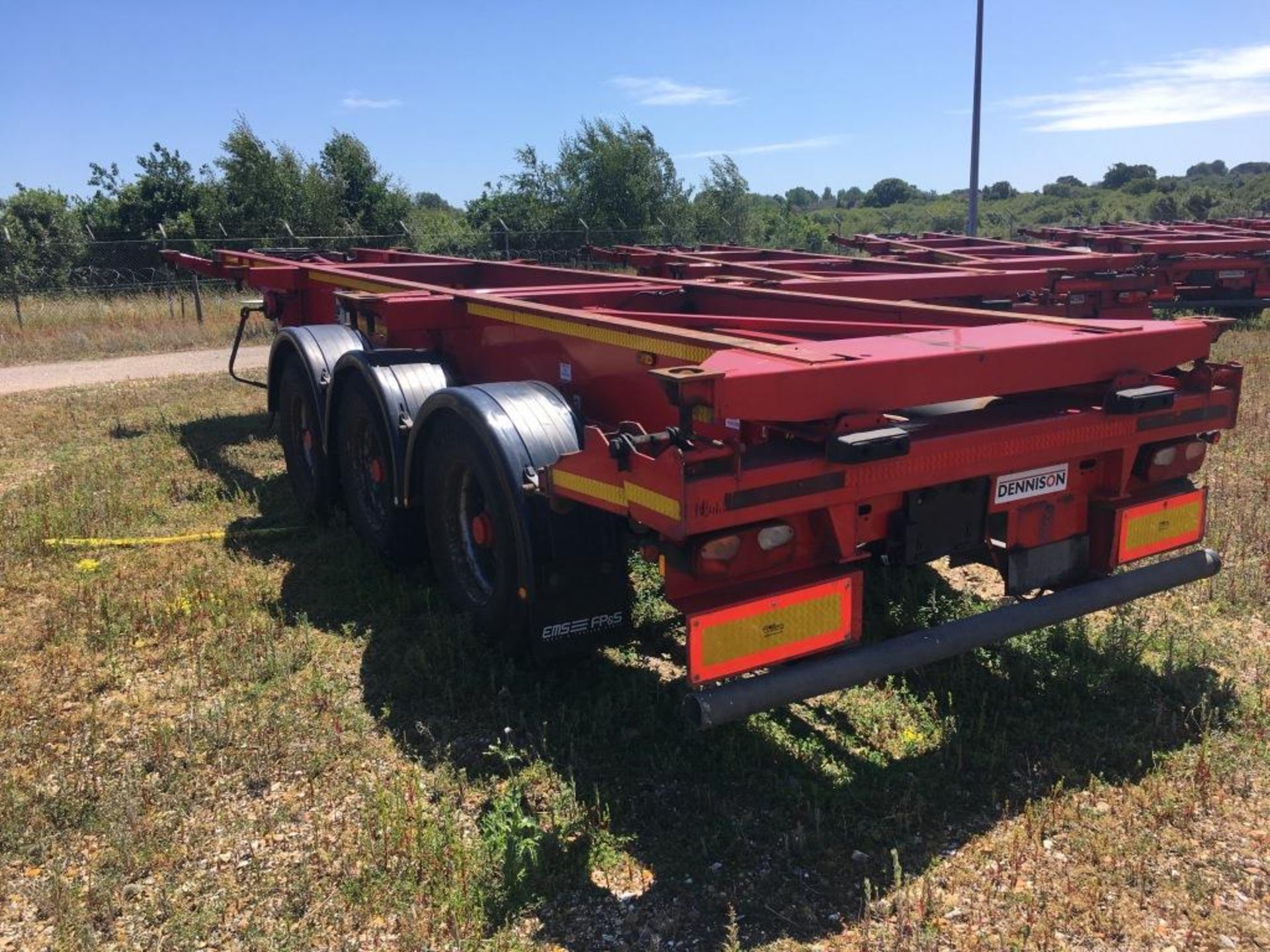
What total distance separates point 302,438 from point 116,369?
29.0 feet

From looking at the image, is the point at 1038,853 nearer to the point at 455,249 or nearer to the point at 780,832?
the point at 780,832

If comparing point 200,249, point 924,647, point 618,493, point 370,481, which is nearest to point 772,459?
point 618,493

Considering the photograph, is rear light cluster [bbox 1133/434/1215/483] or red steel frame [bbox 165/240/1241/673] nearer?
red steel frame [bbox 165/240/1241/673]

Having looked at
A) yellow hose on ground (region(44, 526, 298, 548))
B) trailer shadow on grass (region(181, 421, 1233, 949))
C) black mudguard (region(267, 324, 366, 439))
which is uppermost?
black mudguard (region(267, 324, 366, 439))

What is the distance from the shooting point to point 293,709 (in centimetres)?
381

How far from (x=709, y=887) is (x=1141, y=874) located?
117cm

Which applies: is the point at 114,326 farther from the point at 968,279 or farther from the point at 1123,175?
the point at 1123,175

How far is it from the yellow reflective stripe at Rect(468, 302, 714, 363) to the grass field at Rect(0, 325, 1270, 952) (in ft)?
4.21

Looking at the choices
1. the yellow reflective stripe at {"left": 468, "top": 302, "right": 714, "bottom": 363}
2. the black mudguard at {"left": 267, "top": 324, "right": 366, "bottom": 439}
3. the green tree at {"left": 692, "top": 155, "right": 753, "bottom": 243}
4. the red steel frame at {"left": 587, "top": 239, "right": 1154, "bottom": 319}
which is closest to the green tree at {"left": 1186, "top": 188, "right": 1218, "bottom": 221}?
the green tree at {"left": 692, "top": 155, "right": 753, "bottom": 243}

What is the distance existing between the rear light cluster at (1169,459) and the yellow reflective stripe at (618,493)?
1929 millimetres

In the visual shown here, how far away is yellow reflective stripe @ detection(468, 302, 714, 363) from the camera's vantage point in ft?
10.6

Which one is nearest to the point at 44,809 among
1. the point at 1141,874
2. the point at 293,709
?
the point at 293,709

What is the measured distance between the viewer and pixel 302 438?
6328 mm

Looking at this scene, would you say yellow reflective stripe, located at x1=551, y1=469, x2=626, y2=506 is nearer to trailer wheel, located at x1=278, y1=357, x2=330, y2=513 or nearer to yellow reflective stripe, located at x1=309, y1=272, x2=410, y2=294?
yellow reflective stripe, located at x1=309, y1=272, x2=410, y2=294
